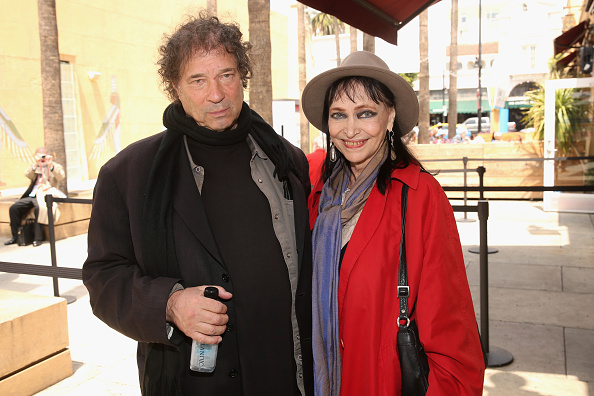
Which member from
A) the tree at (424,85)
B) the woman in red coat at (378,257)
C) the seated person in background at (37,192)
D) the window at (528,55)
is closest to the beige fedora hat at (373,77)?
the woman in red coat at (378,257)

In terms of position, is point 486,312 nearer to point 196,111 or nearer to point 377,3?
point 377,3

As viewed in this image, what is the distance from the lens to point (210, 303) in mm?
1834

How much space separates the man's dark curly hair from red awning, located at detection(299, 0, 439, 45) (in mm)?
2535

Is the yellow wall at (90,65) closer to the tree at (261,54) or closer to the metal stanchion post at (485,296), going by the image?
the tree at (261,54)

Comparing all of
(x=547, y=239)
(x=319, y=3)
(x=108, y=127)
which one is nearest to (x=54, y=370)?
(x=319, y=3)

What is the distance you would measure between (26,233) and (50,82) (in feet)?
11.6

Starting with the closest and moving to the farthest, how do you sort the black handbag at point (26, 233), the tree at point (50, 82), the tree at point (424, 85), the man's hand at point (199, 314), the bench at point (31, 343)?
1. the man's hand at point (199, 314)
2. the bench at point (31, 343)
3. the black handbag at point (26, 233)
4. the tree at point (50, 82)
5. the tree at point (424, 85)

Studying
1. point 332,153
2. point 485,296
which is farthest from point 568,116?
point 332,153

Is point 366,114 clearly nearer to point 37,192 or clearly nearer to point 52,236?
point 52,236

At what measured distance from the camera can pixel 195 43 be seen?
85.7 inches

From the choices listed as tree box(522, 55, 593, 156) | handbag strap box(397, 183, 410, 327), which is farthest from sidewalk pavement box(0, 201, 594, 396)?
tree box(522, 55, 593, 156)

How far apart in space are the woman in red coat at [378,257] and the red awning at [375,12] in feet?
8.46

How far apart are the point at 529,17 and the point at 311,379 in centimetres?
5993

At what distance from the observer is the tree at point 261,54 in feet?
23.3
